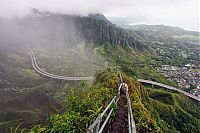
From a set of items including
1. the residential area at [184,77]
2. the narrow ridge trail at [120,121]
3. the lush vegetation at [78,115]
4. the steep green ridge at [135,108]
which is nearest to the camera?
the lush vegetation at [78,115]

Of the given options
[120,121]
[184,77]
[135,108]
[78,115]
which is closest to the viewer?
[78,115]

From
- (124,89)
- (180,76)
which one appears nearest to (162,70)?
(180,76)

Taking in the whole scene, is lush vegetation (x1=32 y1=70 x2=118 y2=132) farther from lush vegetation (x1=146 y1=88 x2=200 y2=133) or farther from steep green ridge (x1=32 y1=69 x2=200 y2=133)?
lush vegetation (x1=146 y1=88 x2=200 y2=133)

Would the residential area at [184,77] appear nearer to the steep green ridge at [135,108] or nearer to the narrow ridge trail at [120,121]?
the steep green ridge at [135,108]

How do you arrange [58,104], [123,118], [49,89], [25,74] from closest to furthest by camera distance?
[123,118] < [58,104] < [49,89] < [25,74]

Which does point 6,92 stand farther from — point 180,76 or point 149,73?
point 180,76

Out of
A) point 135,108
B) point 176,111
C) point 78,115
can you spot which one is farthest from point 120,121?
point 176,111

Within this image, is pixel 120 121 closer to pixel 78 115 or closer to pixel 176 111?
pixel 78 115

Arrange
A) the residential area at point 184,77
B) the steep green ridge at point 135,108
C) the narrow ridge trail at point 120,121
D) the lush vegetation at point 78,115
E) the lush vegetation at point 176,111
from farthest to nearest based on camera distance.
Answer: the residential area at point 184,77 < the lush vegetation at point 176,111 < the narrow ridge trail at point 120,121 < the steep green ridge at point 135,108 < the lush vegetation at point 78,115

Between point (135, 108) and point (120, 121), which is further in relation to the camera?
point (135, 108)

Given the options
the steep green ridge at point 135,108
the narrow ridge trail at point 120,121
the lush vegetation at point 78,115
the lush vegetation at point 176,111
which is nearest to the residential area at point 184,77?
the lush vegetation at point 176,111

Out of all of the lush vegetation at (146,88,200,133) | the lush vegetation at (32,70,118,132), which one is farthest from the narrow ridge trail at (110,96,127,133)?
the lush vegetation at (146,88,200,133)
